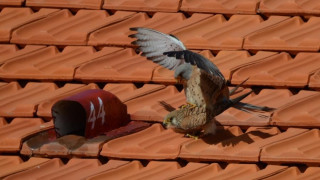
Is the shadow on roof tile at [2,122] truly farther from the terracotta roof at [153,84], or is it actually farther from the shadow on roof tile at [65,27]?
the shadow on roof tile at [65,27]

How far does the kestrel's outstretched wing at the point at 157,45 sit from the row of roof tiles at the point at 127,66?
7 cm

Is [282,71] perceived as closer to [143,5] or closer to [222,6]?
[222,6]

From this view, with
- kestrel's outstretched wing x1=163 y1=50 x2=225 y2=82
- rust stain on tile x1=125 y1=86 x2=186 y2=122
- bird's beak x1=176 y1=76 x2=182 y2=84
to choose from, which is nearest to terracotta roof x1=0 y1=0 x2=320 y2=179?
rust stain on tile x1=125 y1=86 x2=186 y2=122

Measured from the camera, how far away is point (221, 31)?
5.85 m

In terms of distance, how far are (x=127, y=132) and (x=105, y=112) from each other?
172 mm

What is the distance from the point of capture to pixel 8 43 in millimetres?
6172

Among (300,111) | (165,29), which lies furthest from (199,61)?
(165,29)

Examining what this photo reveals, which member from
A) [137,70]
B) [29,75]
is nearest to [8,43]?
[29,75]

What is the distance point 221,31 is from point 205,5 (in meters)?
0.25

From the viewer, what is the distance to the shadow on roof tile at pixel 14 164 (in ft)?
16.9

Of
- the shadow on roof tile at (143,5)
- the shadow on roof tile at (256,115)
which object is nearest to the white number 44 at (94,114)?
the shadow on roof tile at (256,115)

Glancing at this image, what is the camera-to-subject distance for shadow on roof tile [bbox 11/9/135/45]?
238 inches

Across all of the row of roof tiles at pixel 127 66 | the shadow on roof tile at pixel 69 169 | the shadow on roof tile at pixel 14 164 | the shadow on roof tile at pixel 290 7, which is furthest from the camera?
the shadow on roof tile at pixel 290 7

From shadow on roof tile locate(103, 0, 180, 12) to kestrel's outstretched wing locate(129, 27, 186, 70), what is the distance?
44 centimetres
